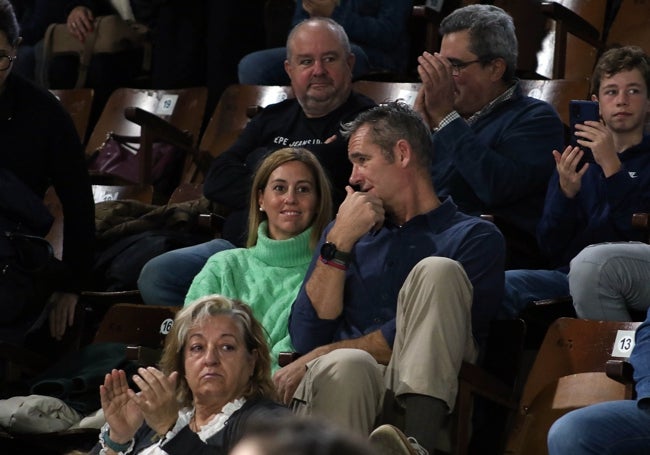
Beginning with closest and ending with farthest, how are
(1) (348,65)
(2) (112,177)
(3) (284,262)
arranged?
(3) (284,262)
(1) (348,65)
(2) (112,177)

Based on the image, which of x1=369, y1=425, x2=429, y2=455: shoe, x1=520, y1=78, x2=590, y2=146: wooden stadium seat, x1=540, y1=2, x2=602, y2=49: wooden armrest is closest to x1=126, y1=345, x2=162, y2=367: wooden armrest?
x1=369, y1=425, x2=429, y2=455: shoe

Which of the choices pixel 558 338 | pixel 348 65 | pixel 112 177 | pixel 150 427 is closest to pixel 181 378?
pixel 150 427

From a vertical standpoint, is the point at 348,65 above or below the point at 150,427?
above

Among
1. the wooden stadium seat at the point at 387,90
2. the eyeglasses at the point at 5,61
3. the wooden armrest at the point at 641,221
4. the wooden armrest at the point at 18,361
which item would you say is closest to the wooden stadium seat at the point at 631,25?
the wooden stadium seat at the point at 387,90

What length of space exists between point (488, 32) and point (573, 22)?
671 millimetres

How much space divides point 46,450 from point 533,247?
1480mm

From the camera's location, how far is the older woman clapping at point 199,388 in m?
2.83

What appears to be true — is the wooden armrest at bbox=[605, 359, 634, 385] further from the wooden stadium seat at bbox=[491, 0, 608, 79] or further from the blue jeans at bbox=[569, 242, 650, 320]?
the wooden stadium seat at bbox=[491, 0, 608, 79]

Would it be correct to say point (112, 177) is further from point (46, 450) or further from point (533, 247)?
point (533, 247)

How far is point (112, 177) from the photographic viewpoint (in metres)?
5.18

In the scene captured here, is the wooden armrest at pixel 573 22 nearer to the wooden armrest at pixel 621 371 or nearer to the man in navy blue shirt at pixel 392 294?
the man in navy blue shirt at pixel 392 294

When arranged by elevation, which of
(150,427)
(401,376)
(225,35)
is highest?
(225,35)

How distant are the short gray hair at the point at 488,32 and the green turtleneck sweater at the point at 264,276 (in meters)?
0.85

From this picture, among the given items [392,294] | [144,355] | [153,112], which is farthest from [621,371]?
[153,112]
